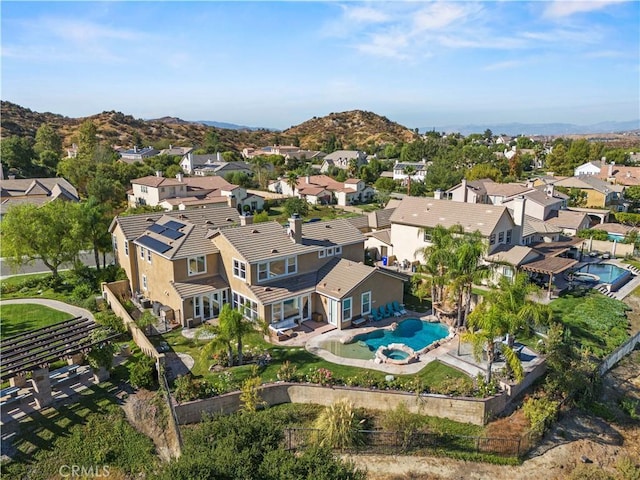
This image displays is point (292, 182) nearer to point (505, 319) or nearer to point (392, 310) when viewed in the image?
point (392, 310)

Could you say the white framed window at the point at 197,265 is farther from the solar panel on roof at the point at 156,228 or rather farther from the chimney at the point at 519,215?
the chimney at the point at 519,215

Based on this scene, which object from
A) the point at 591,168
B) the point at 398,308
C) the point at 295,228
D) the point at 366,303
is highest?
the point at 591,168

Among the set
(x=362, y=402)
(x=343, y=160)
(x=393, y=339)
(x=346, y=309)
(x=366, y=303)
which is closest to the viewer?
(x=362, y=402)

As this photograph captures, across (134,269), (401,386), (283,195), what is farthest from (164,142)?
(401,386)

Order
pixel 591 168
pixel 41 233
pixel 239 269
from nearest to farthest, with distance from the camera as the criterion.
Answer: pixel 239 269, pixel 41 233, pixel 591 168

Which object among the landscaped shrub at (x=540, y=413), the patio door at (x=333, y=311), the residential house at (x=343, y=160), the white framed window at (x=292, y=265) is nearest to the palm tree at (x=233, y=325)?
the patio door at (x=333, y=311)

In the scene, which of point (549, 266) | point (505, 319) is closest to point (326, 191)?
point (549, 266)

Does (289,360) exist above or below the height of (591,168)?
below

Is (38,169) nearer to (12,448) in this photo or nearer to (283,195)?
(283,195)

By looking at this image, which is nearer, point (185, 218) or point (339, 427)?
point (339, 427)
